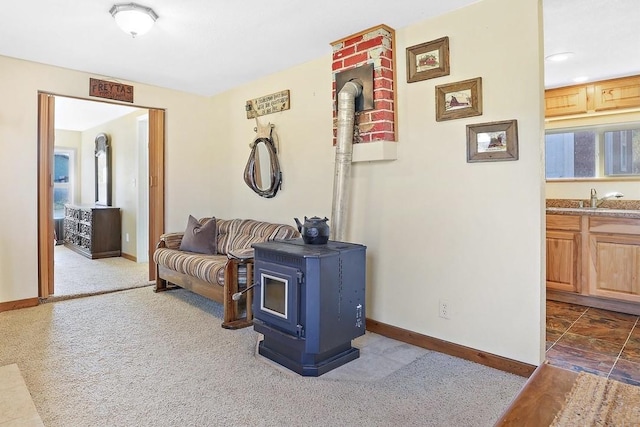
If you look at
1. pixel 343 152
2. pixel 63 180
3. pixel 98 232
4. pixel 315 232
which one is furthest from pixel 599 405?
pixel 63 180

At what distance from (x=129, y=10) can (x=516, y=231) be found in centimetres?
278

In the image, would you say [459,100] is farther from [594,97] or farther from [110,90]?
[110,90]

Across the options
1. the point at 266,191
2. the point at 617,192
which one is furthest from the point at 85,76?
the point at 617,192

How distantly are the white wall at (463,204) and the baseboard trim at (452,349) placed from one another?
0.04 meters

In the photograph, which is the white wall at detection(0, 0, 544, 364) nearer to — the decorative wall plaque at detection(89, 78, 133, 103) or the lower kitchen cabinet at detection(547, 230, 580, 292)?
the decorative wall plaque at detection(89, 78, 133, 103)

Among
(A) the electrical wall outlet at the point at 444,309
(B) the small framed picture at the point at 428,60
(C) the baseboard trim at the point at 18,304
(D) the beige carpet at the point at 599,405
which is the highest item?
(B) the small framed picture at the point at 428,60

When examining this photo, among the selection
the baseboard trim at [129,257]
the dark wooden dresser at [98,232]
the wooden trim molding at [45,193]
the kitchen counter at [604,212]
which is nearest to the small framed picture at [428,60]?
the kitchen counter at [604,212]

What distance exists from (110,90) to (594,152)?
5.17 meters

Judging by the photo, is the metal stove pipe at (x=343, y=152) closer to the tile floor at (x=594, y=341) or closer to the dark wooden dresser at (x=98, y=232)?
the tile floor at (x=594, y=341)

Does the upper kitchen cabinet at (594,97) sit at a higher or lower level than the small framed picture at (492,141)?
higher

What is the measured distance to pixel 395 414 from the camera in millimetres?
1882

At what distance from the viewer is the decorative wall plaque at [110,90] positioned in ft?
12.9

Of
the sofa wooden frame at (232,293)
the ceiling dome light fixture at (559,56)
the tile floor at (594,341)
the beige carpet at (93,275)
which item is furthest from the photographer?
the beige carpet at (93,275)

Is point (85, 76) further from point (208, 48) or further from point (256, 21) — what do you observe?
point (256, 21)
